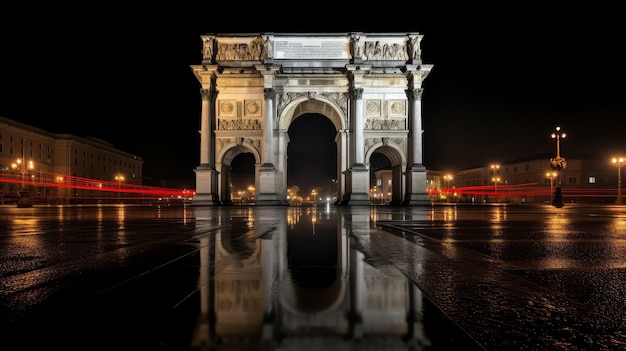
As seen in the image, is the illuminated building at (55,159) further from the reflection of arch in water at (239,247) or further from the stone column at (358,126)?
the reflection of arch in water at (239,247)

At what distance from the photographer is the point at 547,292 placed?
317 centimetres

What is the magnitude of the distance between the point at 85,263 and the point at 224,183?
3206cm

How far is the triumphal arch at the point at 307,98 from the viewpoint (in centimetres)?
3369

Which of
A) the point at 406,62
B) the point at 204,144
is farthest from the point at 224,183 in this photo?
the point at 406,62

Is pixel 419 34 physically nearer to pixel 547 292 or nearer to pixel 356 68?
pixel 356 68

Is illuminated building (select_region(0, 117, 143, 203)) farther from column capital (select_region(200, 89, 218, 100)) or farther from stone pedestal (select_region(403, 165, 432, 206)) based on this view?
stone pedestal (select_region(403, 165, 432, 206))

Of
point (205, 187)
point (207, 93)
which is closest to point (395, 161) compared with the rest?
point (205, 187)

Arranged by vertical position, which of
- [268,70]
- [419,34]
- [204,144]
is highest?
[419,34]

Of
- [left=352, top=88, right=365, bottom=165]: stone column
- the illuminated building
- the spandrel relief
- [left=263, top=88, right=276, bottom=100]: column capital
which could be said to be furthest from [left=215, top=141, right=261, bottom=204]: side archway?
the illuminated building

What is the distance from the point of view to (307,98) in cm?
3500

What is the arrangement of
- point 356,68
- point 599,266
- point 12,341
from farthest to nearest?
point 356,68, point 599,266, point 12,341

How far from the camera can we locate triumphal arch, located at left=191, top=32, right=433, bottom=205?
111ft

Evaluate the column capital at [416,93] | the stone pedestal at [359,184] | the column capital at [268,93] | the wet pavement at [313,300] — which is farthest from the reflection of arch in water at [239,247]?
the column capital at [416,93]

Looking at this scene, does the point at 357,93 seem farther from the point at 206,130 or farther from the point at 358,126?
the point at 206,130
